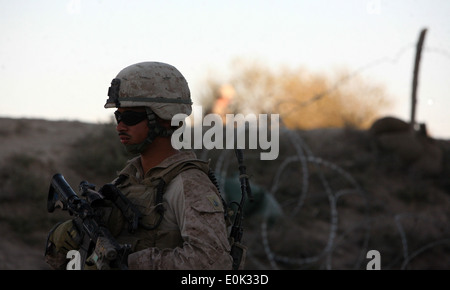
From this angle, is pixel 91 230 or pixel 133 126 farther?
pixel 133 126

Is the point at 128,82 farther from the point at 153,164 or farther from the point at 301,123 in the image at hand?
the point at 301,123

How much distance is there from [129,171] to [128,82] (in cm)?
52

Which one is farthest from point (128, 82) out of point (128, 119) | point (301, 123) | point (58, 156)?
point (301, 123)

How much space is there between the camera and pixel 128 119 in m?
3.72

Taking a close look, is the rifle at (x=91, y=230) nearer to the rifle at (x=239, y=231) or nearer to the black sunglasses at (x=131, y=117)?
the black sunglasses at (x=131, y=117)

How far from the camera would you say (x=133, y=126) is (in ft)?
12.2

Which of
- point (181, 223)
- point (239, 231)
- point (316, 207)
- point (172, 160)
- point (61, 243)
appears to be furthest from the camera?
point (316, 207)

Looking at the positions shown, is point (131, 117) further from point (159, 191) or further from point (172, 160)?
point (159, 191)

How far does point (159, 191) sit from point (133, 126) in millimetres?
437

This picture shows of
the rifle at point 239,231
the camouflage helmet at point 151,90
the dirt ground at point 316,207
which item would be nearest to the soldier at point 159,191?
the camouflage helmet at point 151,90

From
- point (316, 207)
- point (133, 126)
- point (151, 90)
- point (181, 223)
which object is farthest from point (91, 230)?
point (316, 207)

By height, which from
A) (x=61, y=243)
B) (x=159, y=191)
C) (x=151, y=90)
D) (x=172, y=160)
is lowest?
(x=61, y=243)
